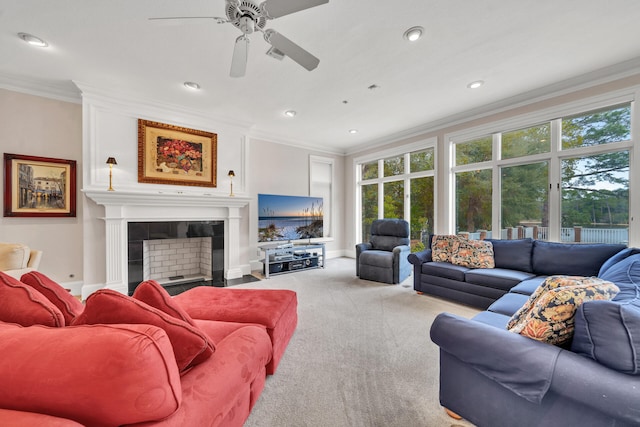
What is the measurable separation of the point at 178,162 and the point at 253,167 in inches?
51.5

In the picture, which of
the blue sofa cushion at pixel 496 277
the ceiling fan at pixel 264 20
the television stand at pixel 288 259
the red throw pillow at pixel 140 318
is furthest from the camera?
the television stand at pixel 288 259

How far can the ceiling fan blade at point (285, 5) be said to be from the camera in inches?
60.5

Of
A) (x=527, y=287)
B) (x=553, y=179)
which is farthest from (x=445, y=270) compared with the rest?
(x=553, y=179)

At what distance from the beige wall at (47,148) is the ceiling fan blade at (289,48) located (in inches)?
128

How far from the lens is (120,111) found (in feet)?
11.4

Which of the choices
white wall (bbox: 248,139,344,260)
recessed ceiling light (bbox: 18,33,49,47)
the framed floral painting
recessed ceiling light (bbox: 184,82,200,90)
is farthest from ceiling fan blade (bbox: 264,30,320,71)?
white wall (bbox: 248,139,344,260)

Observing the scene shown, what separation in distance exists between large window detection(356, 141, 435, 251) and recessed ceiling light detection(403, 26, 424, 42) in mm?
2542

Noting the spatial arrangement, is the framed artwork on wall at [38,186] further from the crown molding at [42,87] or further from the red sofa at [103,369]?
the red sofa at [103,369]

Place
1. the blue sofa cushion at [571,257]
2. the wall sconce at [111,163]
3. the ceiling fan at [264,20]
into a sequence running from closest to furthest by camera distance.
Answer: the ceiling fan at [264,20]
the blue sofa cushion at [571,257]
the wall sconce at [111,163]

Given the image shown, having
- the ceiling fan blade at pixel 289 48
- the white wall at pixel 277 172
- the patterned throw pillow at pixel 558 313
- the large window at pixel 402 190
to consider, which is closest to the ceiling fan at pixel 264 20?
the ceiling fan blade at pixel 289 48

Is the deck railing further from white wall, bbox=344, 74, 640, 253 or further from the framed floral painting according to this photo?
the framed floral painting

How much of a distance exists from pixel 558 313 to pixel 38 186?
509 cm

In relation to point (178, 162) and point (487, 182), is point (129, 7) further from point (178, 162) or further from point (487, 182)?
point (487, 182)

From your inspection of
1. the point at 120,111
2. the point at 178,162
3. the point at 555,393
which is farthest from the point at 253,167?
the point at 555,393
